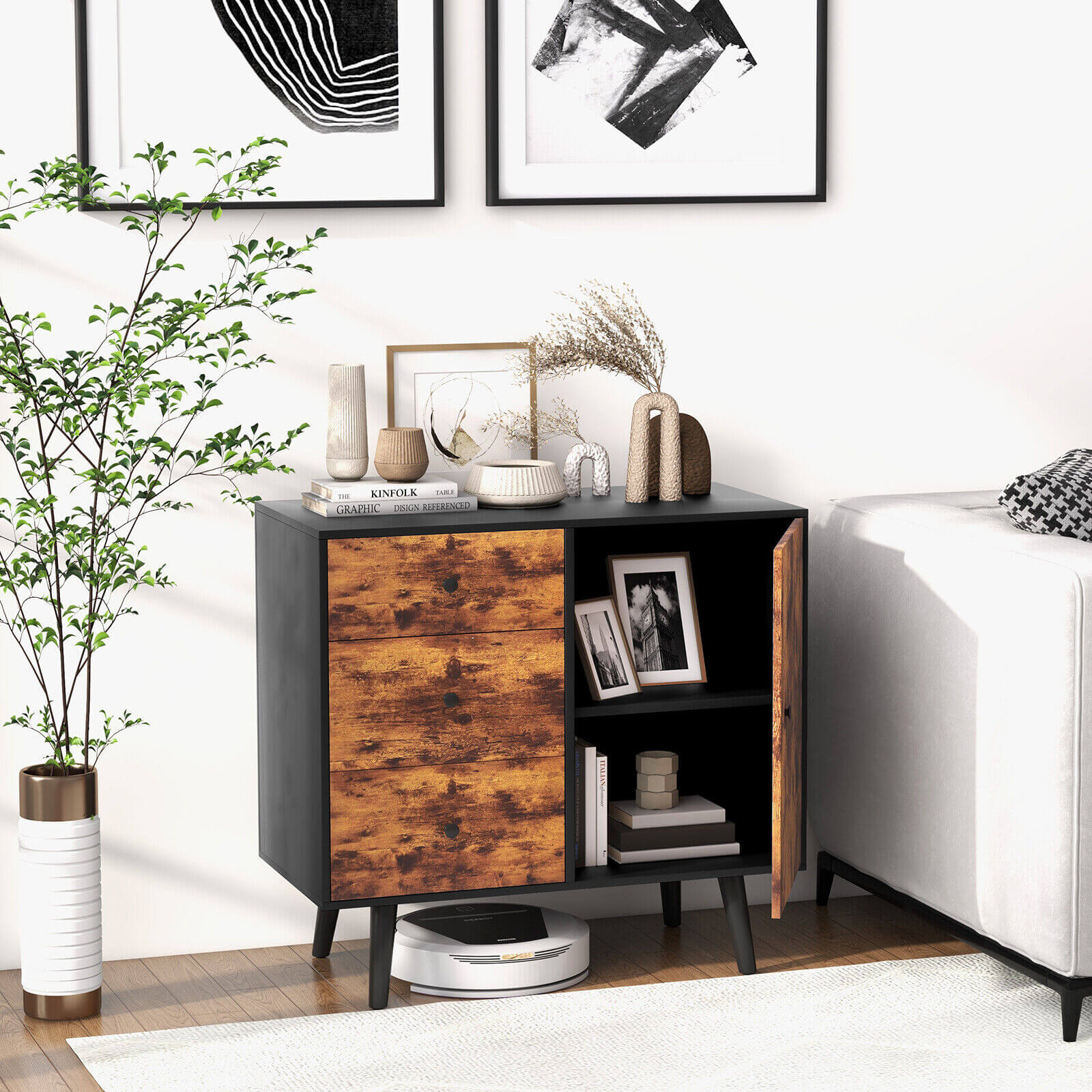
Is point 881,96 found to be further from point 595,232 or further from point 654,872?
point 654,872

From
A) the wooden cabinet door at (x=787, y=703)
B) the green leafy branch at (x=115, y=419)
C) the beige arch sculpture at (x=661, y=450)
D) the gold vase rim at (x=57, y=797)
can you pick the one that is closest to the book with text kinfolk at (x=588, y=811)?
the wooden cabinet door at (x=787, y=703)

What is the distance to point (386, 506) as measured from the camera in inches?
113

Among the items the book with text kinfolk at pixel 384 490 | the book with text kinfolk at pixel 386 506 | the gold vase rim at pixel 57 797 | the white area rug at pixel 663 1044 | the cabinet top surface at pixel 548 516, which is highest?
the book with text kinfolk at pixel 384 490

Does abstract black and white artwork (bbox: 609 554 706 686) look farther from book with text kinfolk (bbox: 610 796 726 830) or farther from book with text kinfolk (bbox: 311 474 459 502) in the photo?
book with text kinfolk (bbox: 311 474 459 502)

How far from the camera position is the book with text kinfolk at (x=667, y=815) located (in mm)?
3086

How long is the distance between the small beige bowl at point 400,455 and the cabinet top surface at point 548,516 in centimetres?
12

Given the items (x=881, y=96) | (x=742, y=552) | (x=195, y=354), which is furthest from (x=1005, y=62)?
(x=195, y=354)

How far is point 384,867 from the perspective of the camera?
2832mm

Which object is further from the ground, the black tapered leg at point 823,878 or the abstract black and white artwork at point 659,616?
the abstract black and white artwork at point 659,616

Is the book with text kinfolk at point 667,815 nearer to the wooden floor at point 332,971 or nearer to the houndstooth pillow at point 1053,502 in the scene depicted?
the wooden floor at point 332,971

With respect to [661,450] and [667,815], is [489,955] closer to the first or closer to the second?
[667,815]

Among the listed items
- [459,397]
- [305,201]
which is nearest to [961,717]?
[459,397]

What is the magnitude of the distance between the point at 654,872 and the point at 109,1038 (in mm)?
965

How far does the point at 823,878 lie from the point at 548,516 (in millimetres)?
1101
